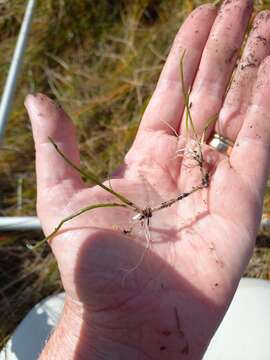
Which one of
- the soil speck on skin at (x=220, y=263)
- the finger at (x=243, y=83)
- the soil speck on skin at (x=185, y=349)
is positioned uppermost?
the finger at (x=243, y=83)

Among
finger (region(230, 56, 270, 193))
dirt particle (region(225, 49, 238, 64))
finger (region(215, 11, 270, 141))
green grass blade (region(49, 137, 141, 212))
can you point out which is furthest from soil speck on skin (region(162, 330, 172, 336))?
dirt particle (region(225, 49, 238, 64))

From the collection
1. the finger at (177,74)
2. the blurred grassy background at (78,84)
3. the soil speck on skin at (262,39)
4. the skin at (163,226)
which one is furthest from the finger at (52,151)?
the blurred grassy background at (78,84)

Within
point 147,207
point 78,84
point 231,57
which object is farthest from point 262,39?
point 78,84

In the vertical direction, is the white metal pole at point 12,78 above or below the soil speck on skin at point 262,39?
below

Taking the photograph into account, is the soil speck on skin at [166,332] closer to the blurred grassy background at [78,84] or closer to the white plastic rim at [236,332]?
the white plastic rim at [236,332]

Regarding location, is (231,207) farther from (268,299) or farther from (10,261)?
(10,261)

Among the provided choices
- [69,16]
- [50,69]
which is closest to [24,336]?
[50,69]
